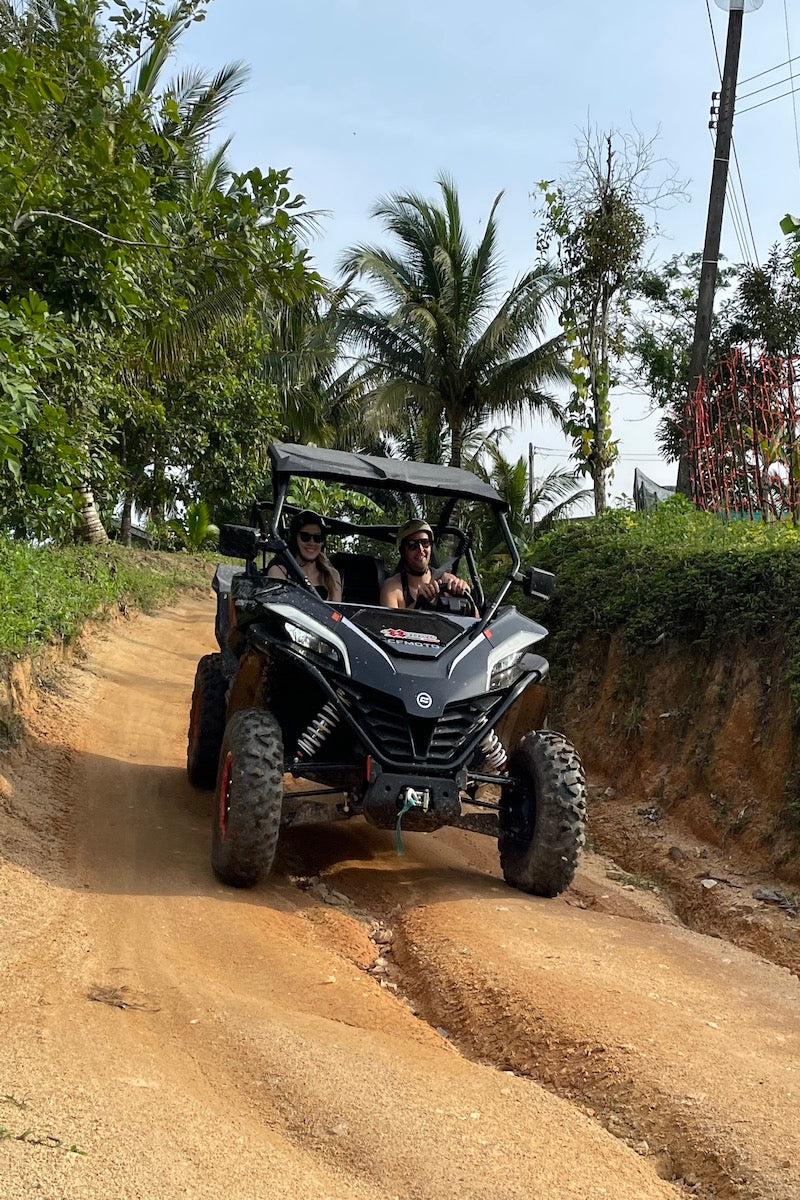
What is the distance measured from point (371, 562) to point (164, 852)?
2.36 meters

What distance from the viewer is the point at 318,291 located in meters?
7.86

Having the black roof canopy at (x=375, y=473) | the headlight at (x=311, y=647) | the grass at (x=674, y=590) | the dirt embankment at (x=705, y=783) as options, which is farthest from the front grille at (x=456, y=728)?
the grass at (x=674, y=590)

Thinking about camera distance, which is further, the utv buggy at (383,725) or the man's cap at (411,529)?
the man's cap at (411,529)

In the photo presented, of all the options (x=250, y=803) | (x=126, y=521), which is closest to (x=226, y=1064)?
(x=250, y=803)

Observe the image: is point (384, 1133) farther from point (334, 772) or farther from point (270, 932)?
point (334, 772)

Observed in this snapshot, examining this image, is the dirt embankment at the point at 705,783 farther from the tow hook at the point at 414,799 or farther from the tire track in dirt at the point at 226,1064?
the tire track in dirt at the point at 226,1064

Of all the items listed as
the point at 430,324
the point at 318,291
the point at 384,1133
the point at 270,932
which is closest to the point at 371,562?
the point at 318,291

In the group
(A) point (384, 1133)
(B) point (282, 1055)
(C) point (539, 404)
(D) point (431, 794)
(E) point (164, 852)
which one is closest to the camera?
(A) point (384, 1133)

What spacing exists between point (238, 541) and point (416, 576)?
130 centimetres

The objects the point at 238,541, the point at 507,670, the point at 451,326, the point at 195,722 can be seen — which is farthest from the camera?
the point at 451,326

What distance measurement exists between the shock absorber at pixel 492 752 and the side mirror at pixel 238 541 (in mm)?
1735

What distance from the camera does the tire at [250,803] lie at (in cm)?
571

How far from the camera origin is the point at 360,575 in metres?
7.75

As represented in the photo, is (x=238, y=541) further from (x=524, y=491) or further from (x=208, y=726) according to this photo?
(x=524, y=491)
